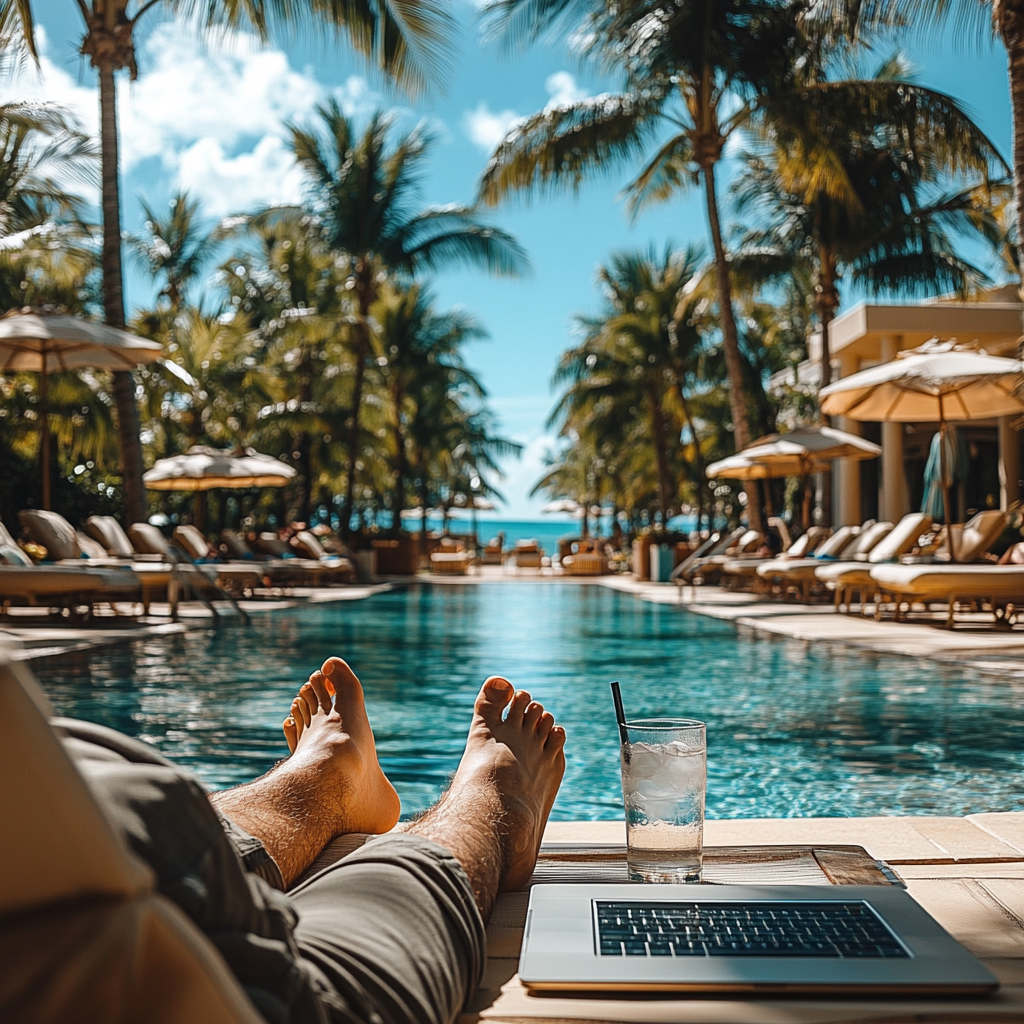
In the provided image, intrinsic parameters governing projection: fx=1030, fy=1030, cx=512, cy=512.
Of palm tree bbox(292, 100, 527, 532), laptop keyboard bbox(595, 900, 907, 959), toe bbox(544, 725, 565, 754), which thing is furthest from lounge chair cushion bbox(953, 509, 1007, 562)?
palm tree bbox(292, 100, 527, 532)

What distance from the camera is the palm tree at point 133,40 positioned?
34.1ft

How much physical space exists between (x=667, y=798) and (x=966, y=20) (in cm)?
911

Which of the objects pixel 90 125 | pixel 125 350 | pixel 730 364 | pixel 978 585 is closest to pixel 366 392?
pixel 90 125

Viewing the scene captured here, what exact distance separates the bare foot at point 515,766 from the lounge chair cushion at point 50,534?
27.0 ft

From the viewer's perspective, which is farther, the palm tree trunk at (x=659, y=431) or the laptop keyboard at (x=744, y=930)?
the palm tree trunk at (x=659, y=431)

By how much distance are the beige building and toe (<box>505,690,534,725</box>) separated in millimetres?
13837

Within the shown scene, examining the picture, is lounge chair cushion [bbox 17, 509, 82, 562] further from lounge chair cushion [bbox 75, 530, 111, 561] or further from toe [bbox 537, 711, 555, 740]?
toe [bbox 537, 711, 555, 740]

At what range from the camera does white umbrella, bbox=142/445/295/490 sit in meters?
13.6

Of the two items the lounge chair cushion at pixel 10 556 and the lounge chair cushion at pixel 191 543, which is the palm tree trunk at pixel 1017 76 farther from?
the lounge chair cushion at pixel 191 543

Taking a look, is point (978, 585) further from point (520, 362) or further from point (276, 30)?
point (520, 362)

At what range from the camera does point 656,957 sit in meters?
1.21

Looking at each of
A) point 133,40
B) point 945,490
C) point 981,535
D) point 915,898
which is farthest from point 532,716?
point 133,40

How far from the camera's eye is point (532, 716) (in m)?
1.97

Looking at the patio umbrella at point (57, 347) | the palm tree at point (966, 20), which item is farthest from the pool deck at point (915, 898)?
the patio umbrella at point (57, 347)
